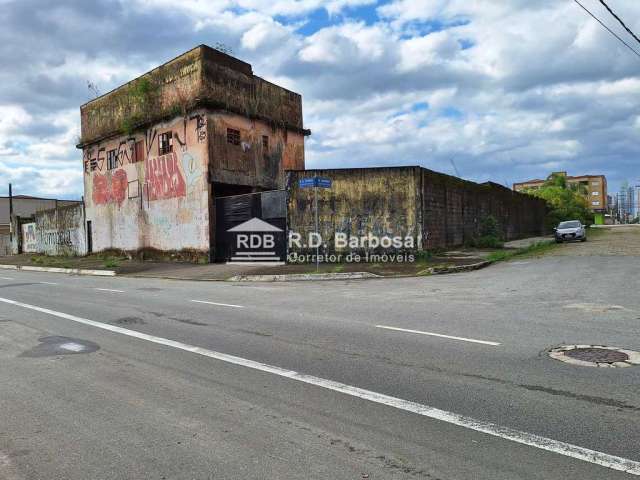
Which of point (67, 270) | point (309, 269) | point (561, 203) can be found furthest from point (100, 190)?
point (561, 203)

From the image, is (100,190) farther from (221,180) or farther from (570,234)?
(570,234)

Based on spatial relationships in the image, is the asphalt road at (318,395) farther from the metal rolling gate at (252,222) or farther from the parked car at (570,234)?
the parked car at (570,234)

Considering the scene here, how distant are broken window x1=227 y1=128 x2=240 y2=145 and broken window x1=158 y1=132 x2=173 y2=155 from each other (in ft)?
10.2

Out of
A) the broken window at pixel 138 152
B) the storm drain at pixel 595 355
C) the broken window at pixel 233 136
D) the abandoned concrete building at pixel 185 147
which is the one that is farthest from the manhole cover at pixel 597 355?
the broken window at pixel 138 152

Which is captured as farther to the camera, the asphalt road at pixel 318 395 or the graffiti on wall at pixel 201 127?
the graffiti on wall at pixel 201 127

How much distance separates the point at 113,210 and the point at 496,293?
24.5 m

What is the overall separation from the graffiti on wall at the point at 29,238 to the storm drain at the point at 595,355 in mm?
44040

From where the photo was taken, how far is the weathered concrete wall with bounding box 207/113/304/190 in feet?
76.3

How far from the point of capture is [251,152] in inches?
992

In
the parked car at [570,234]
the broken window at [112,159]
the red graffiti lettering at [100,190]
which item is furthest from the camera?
the parked car at [570,234]

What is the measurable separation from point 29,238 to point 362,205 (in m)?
35.1

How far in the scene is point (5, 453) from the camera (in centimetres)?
351

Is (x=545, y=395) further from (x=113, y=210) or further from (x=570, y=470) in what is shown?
(x=113, y=210)

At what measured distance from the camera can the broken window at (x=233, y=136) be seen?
2395cm
